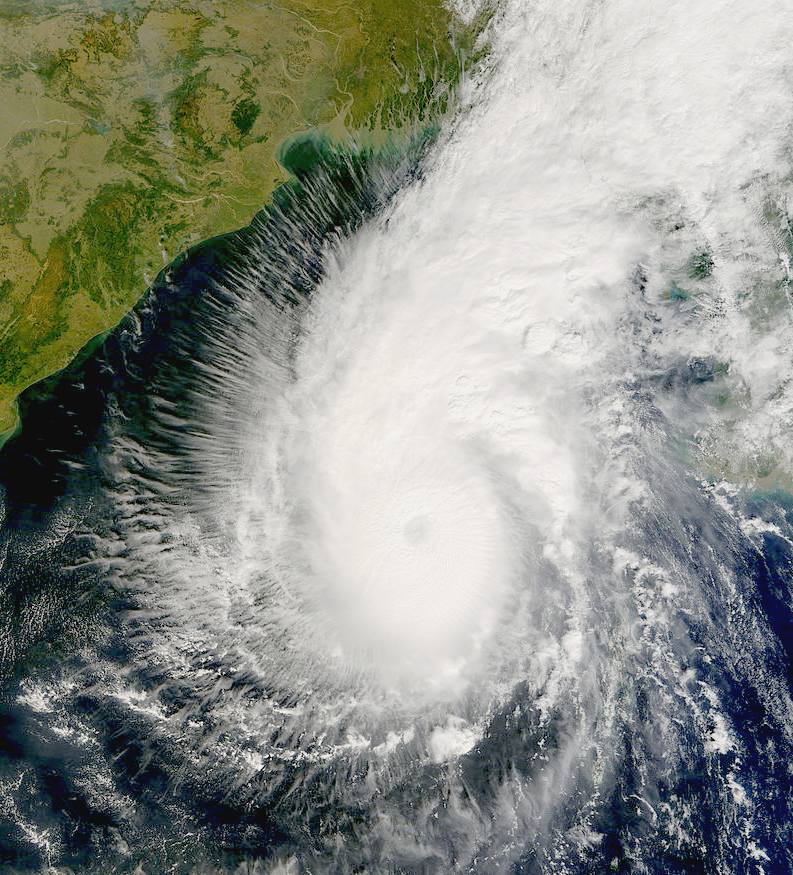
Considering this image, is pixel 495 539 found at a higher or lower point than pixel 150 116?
lower

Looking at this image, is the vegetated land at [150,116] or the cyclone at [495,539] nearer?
the cyclone at [495,539]

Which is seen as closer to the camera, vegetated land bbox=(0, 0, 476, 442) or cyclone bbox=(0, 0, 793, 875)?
cyclone bbox=(0, 0, 793, 875)

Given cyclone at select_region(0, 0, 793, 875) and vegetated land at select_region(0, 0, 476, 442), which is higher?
vegetated land at select_region(0, 0, 476, 442)

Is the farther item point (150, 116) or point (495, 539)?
point (150, 116)

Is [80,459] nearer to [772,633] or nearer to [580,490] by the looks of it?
[580,490]

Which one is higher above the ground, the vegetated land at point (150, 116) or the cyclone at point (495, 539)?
the vegetated land at point (150, 116)
